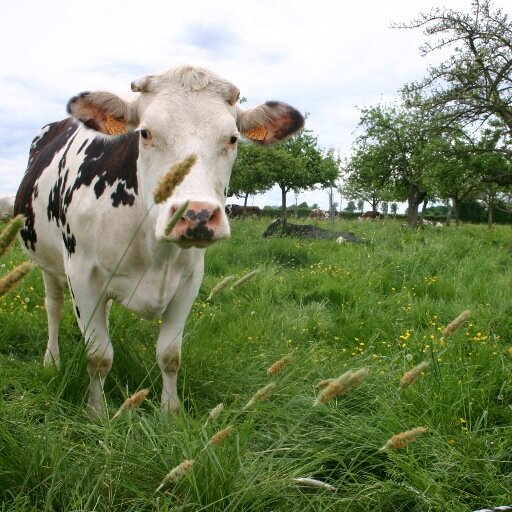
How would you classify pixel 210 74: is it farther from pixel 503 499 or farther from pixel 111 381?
Answer: pixel 503 499

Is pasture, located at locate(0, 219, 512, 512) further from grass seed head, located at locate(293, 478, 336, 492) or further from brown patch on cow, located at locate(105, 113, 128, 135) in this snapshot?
brown patch on cow, located at locate(105, 113, 128, 135)

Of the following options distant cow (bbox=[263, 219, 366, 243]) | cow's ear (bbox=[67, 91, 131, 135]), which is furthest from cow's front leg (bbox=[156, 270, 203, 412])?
distant cow (bbox=[263, 219, 366, 243])

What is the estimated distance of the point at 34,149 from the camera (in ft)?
19.2

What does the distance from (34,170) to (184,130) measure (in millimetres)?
2652

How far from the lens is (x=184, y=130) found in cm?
304

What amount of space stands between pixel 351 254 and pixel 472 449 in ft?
23.4

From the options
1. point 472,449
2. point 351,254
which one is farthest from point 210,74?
point 351,254

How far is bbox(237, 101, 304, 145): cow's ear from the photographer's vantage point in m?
3.73

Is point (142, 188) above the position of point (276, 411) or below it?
above

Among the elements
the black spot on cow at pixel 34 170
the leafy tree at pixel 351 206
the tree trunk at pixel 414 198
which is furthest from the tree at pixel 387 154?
the leafy tree at pixel 351 206

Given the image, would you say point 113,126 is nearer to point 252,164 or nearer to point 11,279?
point 11,279

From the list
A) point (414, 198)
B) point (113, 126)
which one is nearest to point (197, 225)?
point (113, 126)

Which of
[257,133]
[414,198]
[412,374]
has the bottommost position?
[412,374]

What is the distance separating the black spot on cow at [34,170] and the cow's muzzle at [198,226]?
2452 mm
